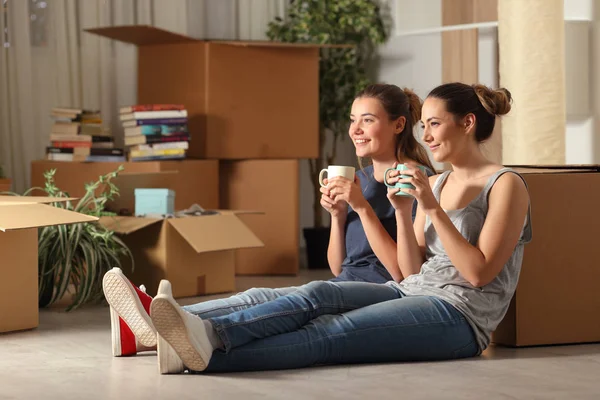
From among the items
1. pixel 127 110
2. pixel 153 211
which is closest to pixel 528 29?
pixel 153 211

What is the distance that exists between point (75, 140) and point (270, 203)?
3.07 ft

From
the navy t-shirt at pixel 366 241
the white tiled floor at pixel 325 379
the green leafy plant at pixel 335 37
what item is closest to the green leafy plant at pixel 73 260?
the white tiled floor at pixel 325 379

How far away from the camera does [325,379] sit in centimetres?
223

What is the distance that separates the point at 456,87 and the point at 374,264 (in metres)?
0.51

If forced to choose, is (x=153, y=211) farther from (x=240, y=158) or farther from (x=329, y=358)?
(x=329, y=358)

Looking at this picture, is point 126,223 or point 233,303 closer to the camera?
point 233,303

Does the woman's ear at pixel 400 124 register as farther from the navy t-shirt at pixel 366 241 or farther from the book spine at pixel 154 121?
the book spine at pixel 154 121

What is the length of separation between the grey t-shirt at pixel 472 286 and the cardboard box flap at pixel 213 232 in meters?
1.37

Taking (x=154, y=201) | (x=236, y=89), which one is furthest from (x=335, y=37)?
(x=154, y=201)

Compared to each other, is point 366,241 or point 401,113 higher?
point 401,113

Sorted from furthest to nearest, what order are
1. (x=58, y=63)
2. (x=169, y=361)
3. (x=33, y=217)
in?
1. (x=58, y=63)
2. (x=33, y=217)
3. (x=169, y=361)

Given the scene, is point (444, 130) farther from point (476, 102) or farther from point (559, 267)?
point (559, 267)

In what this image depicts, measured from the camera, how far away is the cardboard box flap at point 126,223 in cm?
368

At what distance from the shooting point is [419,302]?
2.36m
